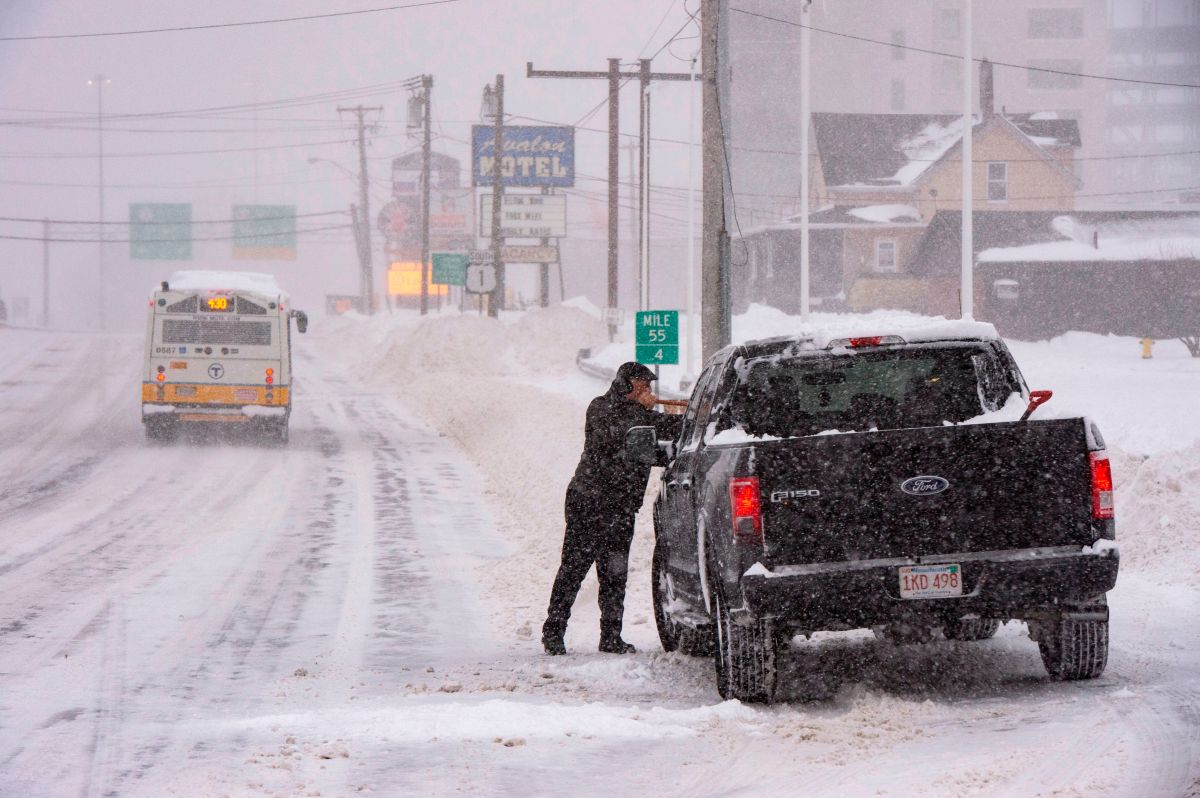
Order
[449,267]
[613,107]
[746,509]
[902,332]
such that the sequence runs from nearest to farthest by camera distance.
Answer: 1. [746,509]
2. [902,332]
3. [613,107]
4. [449,267]

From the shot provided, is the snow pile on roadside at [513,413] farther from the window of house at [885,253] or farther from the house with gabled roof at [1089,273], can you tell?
the window of house at [885,253]

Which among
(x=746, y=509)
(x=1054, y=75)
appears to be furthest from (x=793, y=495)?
(x=1054, y=75)

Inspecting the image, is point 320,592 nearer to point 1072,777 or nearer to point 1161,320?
point 1072,777

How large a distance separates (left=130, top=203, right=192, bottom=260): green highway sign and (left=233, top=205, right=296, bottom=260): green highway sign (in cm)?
831

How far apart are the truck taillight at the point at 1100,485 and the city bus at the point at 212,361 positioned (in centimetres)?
2122

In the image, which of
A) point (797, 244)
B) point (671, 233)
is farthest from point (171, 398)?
point (671, 233)

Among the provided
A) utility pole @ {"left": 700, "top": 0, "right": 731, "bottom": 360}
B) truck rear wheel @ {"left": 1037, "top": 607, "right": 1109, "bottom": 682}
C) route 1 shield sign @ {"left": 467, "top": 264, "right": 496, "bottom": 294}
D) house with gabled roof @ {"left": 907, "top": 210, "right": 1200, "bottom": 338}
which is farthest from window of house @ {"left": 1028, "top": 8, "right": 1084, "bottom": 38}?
truck rear wheel @ {"left": 1037, "top": 607, "right": 1109, "bottom": 682}

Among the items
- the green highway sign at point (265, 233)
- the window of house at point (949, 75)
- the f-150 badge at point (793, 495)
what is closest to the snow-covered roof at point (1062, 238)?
the f-150 badge at point (793, 495)

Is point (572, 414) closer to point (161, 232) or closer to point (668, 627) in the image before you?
point (668, 627)

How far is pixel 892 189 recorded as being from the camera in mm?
74750

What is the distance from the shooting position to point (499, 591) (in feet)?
42.1

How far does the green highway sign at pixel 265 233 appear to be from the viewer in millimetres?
115875

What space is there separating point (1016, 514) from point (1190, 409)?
1428cm

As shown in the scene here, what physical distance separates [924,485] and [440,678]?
3.24m
